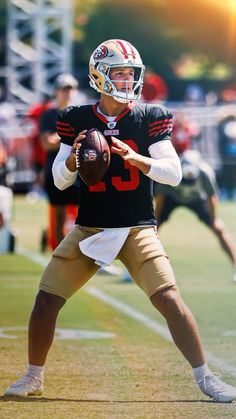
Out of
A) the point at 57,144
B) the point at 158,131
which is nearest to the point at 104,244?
the point at 158,131

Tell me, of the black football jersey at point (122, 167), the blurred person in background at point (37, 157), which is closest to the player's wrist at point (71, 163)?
the black football jersey at point (122, 167)

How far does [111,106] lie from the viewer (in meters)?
6.40

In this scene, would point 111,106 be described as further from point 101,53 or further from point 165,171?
point 165,171

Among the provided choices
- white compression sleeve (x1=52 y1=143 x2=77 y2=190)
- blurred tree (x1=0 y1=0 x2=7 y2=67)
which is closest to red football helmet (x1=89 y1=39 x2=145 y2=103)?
white compression sleeve (x1=52 y1=143 x2=77 y2=190)

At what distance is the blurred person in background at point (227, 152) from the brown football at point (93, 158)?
54.1 feet

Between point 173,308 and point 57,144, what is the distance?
518 cm

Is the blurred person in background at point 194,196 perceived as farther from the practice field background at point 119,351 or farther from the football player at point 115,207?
the football player at point 115,207

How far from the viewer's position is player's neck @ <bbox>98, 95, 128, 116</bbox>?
639 centimetres

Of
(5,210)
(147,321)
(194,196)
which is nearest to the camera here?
(147,321)

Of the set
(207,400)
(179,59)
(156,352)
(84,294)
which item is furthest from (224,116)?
(179,59)

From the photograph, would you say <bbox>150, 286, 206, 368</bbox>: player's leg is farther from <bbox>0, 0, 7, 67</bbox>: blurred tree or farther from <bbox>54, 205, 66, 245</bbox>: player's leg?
<bbox>0, 0, 7, 67</bbox>: blurred tree

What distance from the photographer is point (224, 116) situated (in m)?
22.9

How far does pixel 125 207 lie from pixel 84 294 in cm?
432

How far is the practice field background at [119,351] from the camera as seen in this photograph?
6.13 metres
